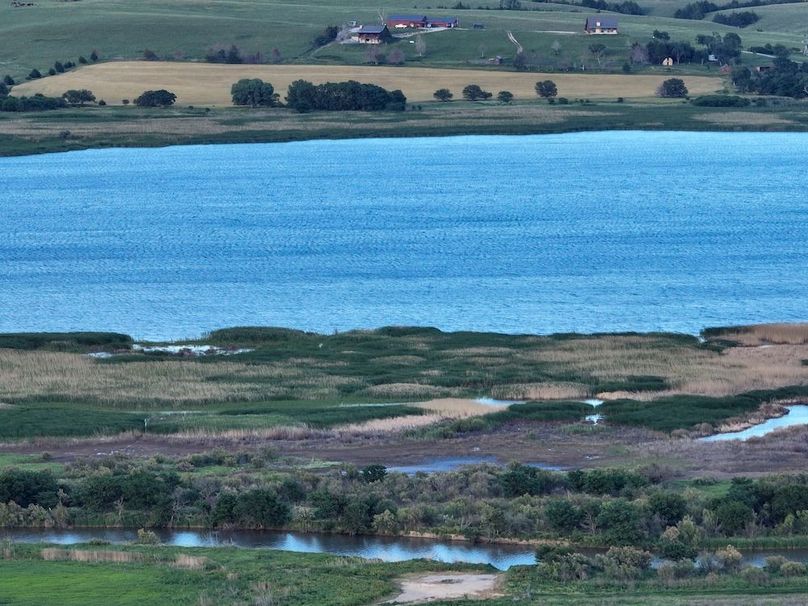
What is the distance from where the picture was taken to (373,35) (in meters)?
159

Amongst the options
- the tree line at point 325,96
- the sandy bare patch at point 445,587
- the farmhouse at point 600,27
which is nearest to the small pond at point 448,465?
the sandy bare patch at point 445,587

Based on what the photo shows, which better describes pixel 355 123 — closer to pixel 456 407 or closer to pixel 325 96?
pixel 325 96

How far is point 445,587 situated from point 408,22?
147 m

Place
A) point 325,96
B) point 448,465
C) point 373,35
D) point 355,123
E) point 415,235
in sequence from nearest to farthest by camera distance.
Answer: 1. point 448,465
2. point 415,235
3. point 355,123
4. point 325,96
5. point 373,35

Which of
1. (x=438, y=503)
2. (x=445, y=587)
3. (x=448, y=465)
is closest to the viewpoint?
(x=445, y=587)

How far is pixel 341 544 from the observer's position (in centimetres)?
2891


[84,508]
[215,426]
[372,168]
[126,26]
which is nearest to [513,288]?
[215,426]

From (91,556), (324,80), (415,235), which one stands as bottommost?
(415,235)

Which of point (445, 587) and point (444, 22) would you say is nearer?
point (445, 587)

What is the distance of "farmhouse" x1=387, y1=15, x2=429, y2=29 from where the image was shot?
168m

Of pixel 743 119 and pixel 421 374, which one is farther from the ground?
pixel 421 374

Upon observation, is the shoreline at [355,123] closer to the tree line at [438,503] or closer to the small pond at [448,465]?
the small pond at [448,465]

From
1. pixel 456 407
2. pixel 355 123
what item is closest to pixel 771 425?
pixel 456 407

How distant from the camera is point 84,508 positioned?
101ft
